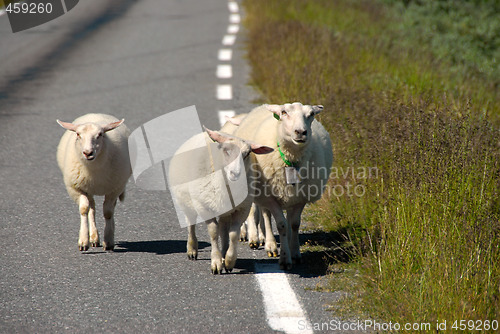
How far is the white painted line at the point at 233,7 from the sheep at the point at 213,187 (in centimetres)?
1334

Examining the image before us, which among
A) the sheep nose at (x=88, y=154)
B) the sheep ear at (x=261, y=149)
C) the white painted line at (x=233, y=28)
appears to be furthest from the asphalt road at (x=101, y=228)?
the white painted line at (x=233, y=28)

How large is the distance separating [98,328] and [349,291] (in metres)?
1.53

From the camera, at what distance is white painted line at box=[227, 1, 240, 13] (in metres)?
18.1

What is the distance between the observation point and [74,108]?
9.59 m

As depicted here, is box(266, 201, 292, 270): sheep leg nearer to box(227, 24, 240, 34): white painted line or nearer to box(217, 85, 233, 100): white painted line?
box(217, 85, 233, 100): white painted line

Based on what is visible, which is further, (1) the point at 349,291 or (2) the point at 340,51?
(2) the point at 340,51

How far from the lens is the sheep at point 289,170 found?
497 cm

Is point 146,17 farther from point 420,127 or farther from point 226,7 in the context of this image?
point 420,127

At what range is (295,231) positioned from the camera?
5215mm

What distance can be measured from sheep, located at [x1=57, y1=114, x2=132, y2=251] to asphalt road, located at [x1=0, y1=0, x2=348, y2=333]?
17 cm

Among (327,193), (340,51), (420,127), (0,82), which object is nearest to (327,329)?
(420,127)

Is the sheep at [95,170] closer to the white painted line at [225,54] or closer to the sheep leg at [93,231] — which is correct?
the sheep leg at [93,231]

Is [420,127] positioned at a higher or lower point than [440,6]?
higher

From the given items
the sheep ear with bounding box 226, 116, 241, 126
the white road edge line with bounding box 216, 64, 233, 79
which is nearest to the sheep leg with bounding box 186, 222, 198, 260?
the sheep ear with bounding box 226, 116, 241, 126
